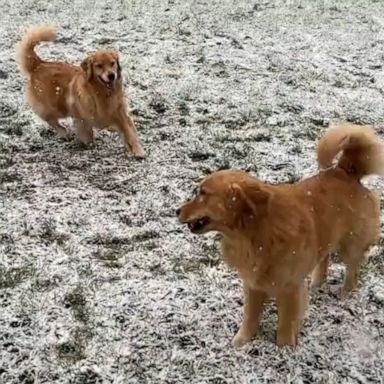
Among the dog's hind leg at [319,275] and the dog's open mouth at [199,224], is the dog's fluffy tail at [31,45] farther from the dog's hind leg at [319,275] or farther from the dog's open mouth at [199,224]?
the dog's open mouth at [199,224]

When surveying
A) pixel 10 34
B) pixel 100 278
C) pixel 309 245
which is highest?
pixel 309 245

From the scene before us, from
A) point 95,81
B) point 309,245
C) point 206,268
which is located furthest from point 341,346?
point 95,81

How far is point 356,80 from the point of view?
8.16 m

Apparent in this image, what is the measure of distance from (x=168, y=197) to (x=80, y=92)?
60.1 inches

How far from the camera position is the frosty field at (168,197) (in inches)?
143

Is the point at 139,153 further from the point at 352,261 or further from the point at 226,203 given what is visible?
the point at 226,203

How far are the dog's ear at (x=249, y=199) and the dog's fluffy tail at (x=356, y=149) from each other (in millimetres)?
755

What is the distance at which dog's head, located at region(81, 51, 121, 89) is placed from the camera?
5.98m

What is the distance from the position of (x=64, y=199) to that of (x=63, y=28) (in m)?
5.35

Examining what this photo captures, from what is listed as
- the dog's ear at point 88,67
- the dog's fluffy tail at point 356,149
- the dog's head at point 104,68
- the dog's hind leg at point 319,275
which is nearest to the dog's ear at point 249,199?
the dog's fluffy tail at point 356,149

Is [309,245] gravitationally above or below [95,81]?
above

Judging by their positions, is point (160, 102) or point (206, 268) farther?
point (160, 102)

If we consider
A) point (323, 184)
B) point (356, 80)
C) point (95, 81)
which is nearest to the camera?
point (323, 184)

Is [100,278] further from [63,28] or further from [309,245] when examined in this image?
[63,28]
